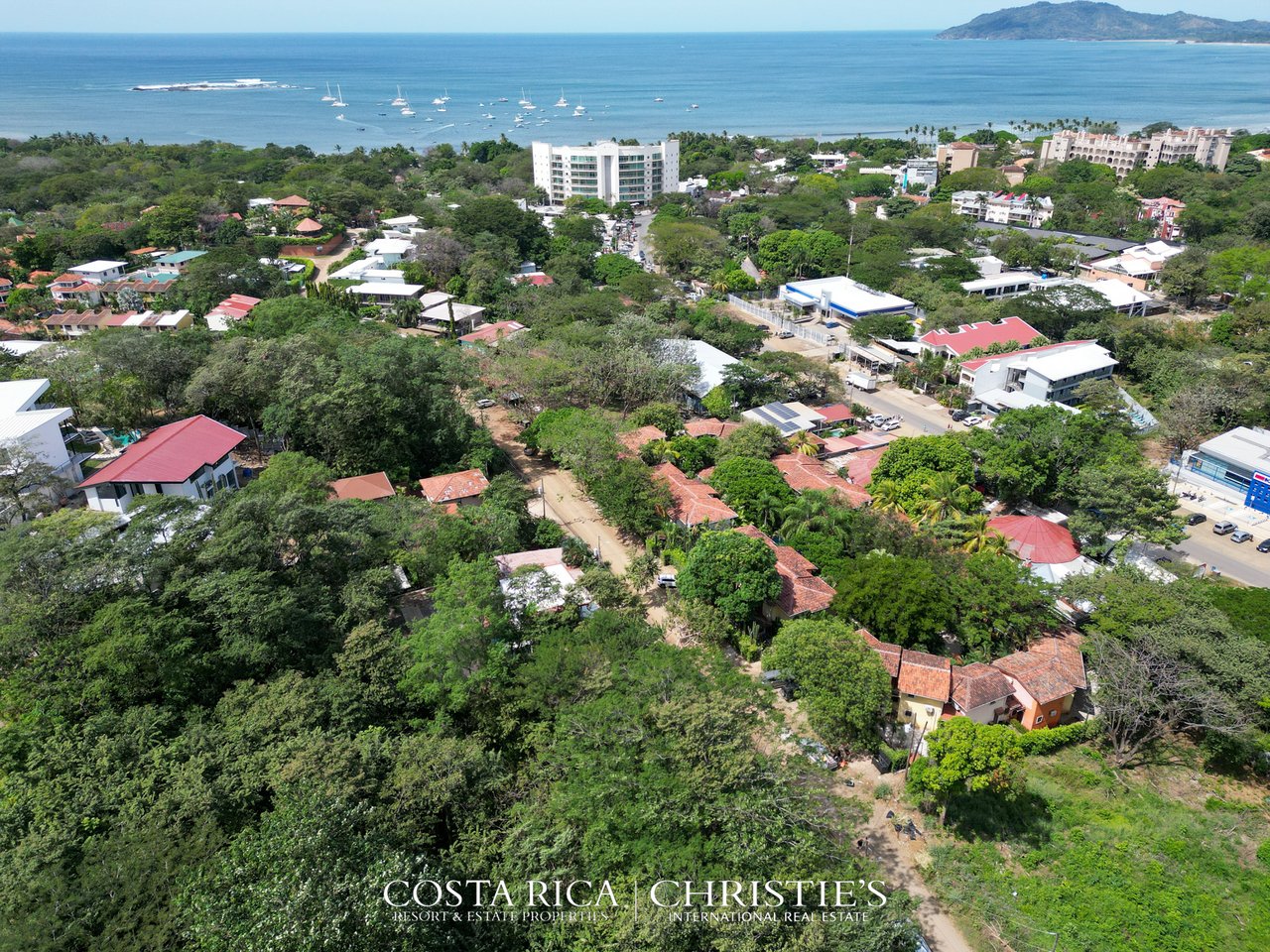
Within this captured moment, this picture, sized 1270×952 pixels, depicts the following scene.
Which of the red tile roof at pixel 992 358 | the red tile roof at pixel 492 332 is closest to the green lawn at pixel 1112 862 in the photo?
the red tile roof at pixel 992 358

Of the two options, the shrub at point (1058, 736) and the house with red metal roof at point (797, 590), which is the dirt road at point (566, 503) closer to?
the house with red metal roof at point (797, 590)

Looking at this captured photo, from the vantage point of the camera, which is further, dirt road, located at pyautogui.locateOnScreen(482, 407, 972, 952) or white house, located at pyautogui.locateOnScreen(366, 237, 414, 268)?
white house, located at pyautogui.locateOnScreen(366, 237, 414, 268)

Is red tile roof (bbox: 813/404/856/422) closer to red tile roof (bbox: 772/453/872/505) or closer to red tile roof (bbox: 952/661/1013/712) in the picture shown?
red tile roof (bbox: 772/453/872/505)

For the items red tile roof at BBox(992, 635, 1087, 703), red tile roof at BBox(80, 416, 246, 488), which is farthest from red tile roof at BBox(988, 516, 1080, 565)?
red tile roof at BBox(80, 416, 246, 488)

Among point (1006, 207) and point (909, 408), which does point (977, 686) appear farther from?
point (1006, 207)

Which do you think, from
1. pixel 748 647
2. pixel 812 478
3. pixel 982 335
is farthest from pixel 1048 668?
pixel 982 335

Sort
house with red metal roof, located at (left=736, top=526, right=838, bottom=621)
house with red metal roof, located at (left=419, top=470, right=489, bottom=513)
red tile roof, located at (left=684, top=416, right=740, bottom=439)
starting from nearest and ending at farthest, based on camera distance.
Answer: house with red metal roof, located at (left=736, top=526, right=838, bottom=621), house with red metal roof, located at (left=419, top=470, right=489, bottom=513), red tile roof, located at (left=684, top=416, right=740, bottom=439)
